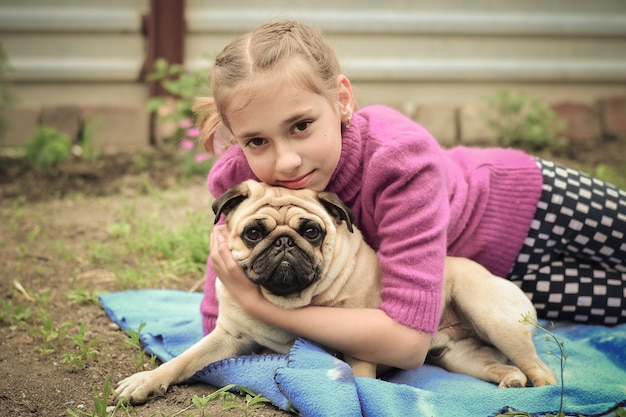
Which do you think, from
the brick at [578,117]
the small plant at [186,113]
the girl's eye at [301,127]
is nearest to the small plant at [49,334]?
the girl's eye at [301,127]

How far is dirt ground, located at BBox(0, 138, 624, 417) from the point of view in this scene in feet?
9.42

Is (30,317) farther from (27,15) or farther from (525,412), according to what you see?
(27,15)

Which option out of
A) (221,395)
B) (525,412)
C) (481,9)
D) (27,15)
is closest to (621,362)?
(525,412)

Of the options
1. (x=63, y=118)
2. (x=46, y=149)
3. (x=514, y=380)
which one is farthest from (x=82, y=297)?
(x=63, y=118)

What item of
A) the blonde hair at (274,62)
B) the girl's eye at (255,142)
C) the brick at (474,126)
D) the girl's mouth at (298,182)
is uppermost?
the blonde hair at (274,62)

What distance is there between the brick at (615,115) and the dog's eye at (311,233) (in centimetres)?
626

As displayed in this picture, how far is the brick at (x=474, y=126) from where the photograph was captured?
Answer: 7746 millimetres

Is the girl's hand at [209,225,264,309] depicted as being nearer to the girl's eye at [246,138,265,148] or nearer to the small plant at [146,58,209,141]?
the girl's eye at [246,138,265,148]

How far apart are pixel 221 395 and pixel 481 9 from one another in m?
6.37

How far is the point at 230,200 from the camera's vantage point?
2904 millimetres

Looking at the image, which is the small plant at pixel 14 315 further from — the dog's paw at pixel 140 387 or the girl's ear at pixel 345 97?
the girl's ear at pixel 345 97

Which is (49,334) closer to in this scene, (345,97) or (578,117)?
(345,97)

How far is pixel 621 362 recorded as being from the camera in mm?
3283

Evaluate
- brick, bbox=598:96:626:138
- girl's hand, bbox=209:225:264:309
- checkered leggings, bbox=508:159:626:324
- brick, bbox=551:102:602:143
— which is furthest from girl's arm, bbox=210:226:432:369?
brick, bbox=598:96:626:138
